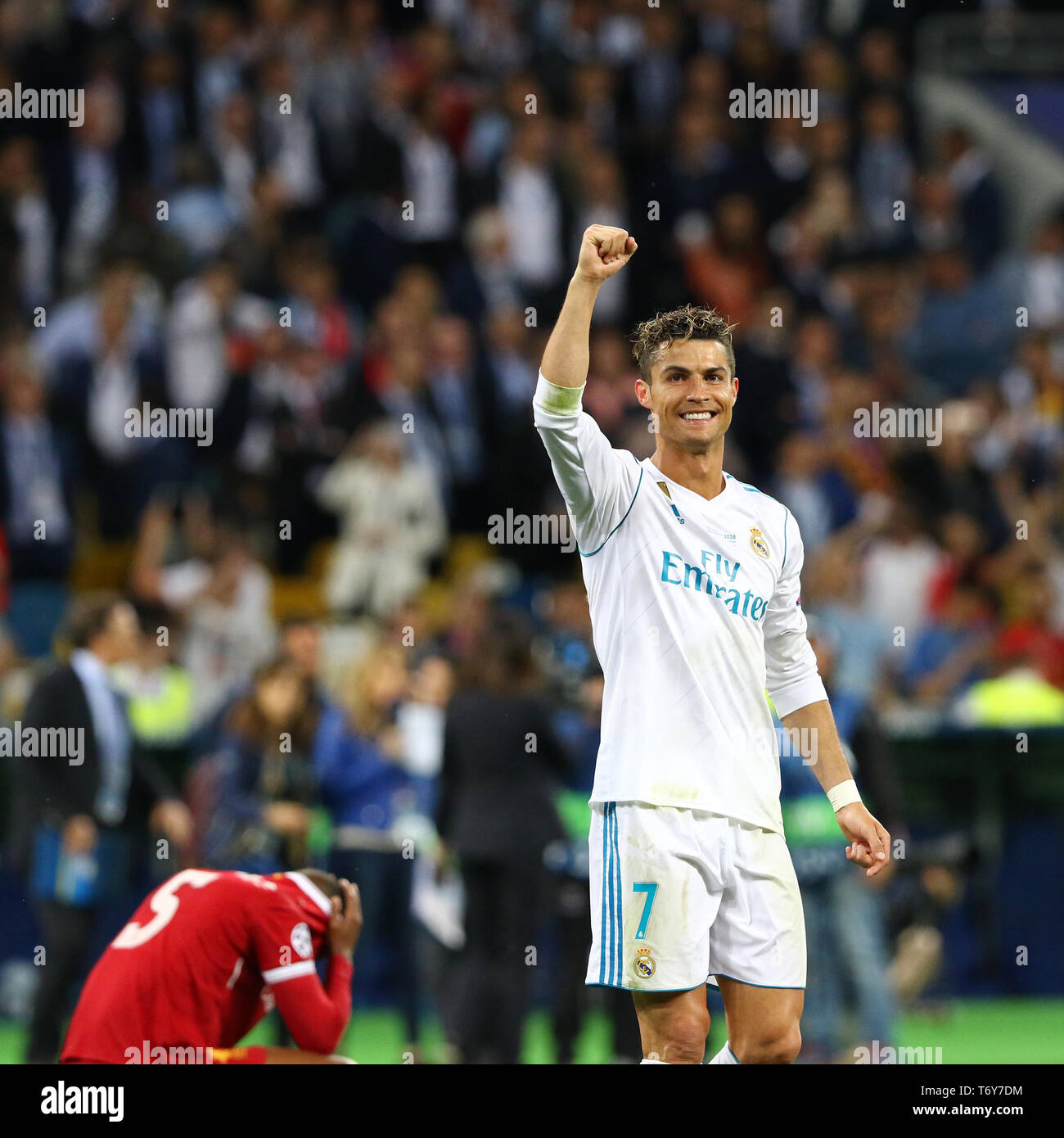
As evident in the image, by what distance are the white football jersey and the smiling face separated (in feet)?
0.52

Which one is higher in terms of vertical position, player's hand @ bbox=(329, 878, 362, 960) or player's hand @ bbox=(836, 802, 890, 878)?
player's hand @ bbox=(836, 802, 890, 878)

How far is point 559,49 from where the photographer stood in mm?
15641

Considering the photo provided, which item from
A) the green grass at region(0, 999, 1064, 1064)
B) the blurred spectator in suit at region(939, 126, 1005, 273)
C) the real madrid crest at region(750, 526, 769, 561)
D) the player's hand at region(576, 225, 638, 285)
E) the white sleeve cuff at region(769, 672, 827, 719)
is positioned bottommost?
the green grass at region(0, 999, 1064, 1064)

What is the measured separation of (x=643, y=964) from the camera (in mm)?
4938

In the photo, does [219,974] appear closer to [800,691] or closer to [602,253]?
[800,691]

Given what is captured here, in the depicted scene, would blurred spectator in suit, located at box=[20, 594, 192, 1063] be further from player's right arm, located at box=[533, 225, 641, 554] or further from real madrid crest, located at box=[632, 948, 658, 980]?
player's right arm, located at box=[533, 225, 641, 554]

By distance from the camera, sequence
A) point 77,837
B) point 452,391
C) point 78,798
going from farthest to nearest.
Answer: point 452,391 < point 78,798 < point 77,837

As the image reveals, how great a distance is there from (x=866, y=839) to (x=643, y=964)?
29.1 inches

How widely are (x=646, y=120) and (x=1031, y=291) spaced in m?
3.34

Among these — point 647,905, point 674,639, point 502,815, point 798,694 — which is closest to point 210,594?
point 502,815

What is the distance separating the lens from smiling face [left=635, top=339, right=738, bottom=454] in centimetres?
511

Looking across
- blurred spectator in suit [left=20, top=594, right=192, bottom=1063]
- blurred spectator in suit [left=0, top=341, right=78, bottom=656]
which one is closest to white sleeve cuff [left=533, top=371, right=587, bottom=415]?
blurred spectator in suit [left=20, top=594, right=192, bottom=1063]

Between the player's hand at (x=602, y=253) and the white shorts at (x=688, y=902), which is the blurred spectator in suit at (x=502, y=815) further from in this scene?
the player's hand at (x=602, y=253)

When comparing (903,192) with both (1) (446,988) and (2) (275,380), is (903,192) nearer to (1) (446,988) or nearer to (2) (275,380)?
(2) (275,380)
